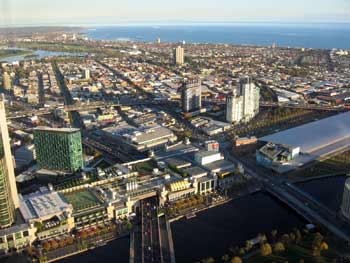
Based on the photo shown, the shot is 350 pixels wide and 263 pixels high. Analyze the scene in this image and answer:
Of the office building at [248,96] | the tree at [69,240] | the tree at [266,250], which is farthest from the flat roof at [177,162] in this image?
the office building at [248,96]

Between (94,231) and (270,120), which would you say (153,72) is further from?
(94,231)

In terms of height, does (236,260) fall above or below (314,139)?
below

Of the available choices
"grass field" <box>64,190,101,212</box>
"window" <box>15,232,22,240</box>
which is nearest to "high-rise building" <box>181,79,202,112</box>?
"grass field" <box>64,190,101,212</box>

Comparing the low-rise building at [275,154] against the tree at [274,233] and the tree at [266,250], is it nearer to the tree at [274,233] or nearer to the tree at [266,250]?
the tree at [274,233]

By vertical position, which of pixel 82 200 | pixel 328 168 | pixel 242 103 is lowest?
pixel 328 168

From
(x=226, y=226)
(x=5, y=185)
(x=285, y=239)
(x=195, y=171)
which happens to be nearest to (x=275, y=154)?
(x=195, y=171)

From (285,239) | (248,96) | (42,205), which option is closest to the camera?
(285,239)

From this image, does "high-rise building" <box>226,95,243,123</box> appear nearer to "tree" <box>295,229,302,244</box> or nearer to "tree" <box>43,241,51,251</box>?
"tree" <box>295,229,302,244</box>

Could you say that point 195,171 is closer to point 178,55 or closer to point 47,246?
point 47,246
